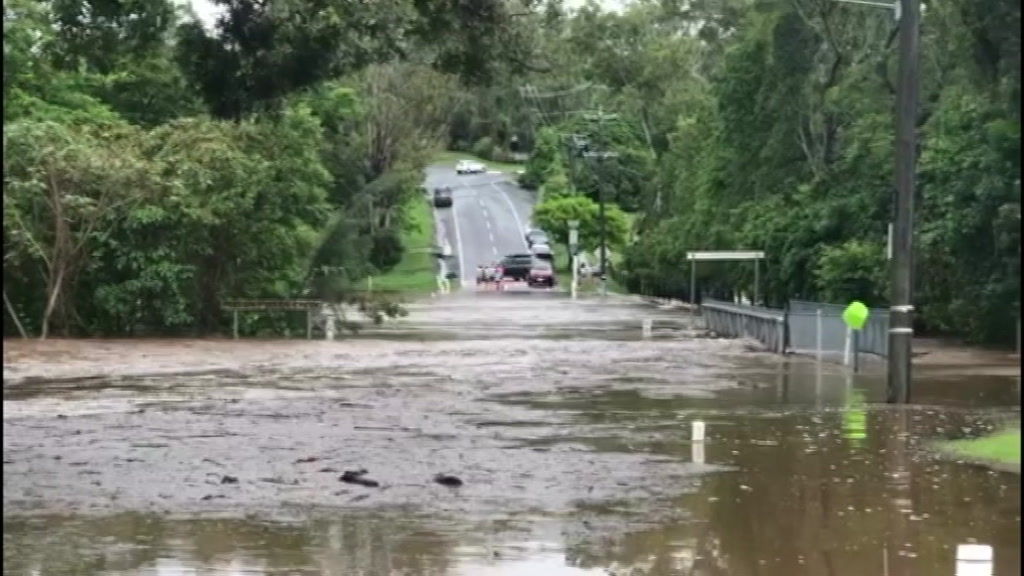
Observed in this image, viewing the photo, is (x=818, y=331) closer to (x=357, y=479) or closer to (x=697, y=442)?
(x=697, y=442)

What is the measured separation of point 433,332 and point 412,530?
27532mm

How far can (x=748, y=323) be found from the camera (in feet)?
114

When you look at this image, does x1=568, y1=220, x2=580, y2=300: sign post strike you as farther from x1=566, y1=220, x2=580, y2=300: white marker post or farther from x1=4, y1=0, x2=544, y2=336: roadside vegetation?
x1=4, y1=0, x2=544, y2=336: roadside vegetation

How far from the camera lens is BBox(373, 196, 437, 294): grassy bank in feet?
238

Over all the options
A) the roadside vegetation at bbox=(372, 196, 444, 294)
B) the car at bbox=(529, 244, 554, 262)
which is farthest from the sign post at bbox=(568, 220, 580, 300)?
the roadside vegetation at bbox=(372, 196, 444, 294)

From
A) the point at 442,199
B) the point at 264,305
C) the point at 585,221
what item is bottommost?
the point at 264,305

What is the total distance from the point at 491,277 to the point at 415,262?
9.03 m

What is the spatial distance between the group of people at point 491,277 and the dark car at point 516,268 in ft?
1.03

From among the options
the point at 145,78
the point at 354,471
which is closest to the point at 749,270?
the point at 145,78

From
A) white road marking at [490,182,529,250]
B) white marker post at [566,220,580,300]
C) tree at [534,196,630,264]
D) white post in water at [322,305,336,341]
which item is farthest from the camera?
white road marking at [490,182,529,250]

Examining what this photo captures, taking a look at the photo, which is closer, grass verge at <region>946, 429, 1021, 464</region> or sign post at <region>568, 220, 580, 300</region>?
grass verge at <region>946, 429, 1021, 464</region>

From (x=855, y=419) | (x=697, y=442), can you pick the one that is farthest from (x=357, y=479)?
(x=855, y=419)

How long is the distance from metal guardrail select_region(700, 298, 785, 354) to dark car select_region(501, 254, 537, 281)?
108 feet

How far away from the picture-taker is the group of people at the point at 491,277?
73.4 metres
